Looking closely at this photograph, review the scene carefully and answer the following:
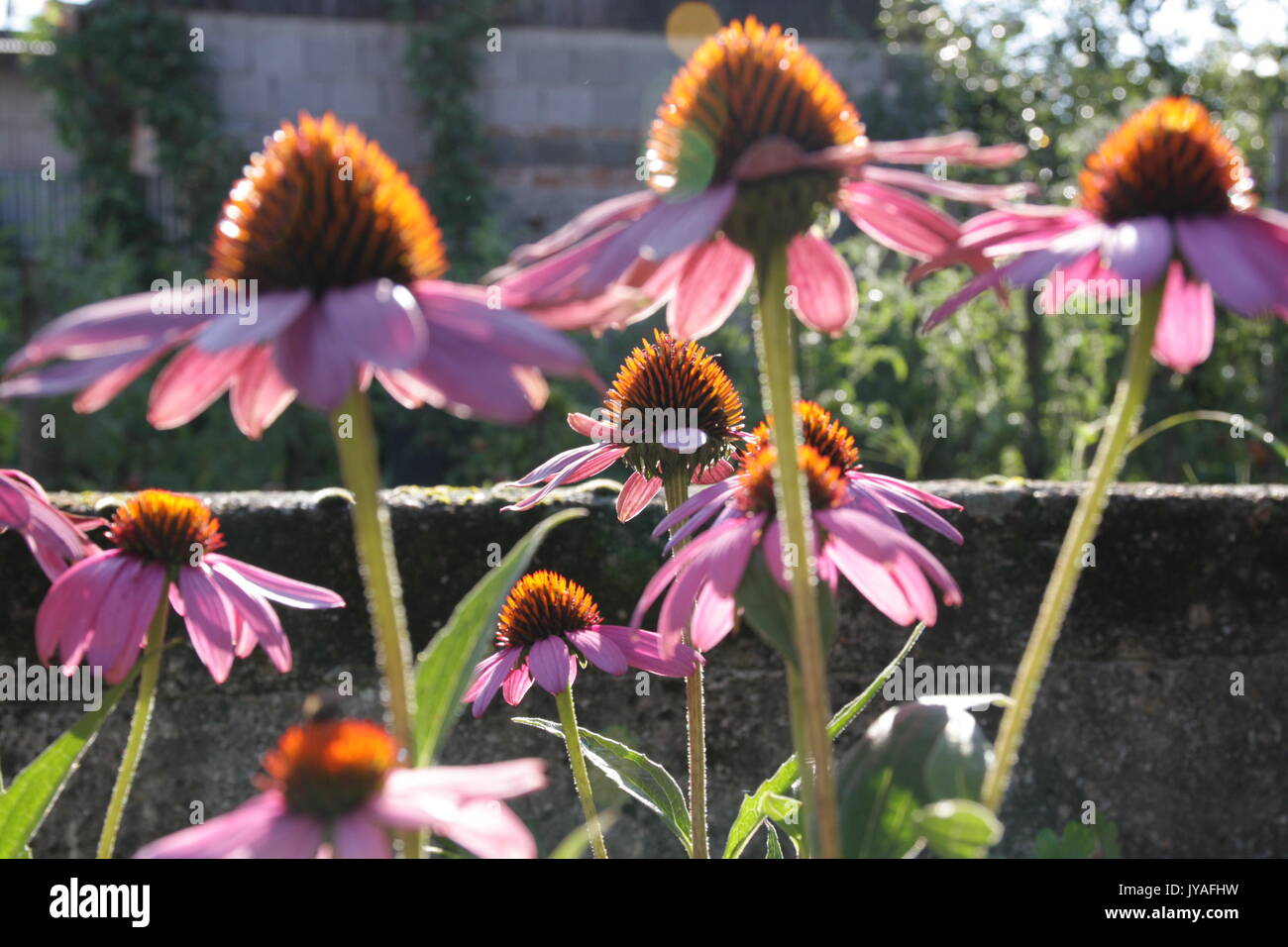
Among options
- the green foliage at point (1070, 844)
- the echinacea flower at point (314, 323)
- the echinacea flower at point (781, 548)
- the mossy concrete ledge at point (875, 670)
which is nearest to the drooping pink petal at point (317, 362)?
the echinacea flower at point (314, 323)

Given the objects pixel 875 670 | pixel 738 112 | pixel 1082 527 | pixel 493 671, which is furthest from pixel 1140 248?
pixel 875 670

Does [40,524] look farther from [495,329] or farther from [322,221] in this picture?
[495,329]

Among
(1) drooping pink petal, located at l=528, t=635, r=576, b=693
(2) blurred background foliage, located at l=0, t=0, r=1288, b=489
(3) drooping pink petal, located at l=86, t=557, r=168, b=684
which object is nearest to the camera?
(3) drooping pink petal, located at l=86, t=557, r=168, b=684

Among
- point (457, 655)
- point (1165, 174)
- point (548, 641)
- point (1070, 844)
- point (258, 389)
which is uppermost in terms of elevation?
point (1165, 174)

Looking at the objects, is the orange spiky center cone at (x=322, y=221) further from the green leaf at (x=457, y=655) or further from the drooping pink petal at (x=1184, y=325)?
the drooping pink petal at (x=1184, y=325)

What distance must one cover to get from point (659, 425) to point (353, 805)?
0.68 m

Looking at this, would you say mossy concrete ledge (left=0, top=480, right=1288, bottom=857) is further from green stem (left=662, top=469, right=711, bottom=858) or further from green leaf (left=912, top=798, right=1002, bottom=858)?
green leaf (left=912, top=798, right=1002, bottom=858)

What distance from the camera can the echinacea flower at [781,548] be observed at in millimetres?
708

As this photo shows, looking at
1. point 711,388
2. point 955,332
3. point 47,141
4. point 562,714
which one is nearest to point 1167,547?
point 711,388

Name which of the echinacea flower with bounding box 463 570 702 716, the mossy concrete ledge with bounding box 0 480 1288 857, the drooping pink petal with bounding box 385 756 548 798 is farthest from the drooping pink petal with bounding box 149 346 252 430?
the mossy concrete ledge with bounding box 0 480 1288 857

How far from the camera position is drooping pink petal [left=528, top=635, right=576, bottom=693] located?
3.49ft

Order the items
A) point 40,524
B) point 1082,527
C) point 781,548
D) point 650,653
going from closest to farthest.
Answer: point 1082,527 → point 781,548 → point 40,524 → point 650,653

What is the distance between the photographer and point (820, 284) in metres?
0.77

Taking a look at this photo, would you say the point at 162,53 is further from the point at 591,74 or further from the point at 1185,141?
the point at 1185,141
